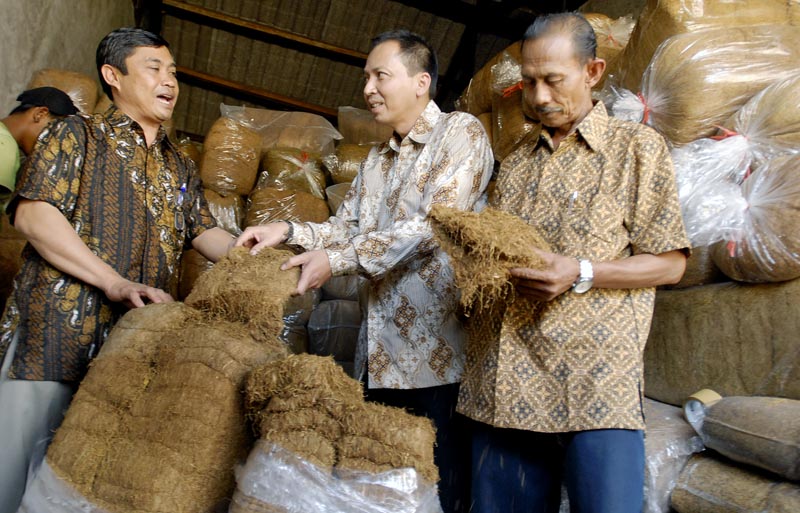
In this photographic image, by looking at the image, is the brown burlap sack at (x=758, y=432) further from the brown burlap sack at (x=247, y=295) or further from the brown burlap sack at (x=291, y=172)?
the brown burlap sack at (x=291, y=172)

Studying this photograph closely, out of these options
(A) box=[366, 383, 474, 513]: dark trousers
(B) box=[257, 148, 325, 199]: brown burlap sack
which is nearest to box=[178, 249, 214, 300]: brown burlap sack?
(B) box=[257, 148, 325, 199]: brown burlap sack

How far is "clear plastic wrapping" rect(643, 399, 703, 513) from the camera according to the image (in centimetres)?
181

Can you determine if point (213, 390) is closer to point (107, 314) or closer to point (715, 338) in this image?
point (107, 314)

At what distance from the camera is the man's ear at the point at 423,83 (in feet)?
6.97

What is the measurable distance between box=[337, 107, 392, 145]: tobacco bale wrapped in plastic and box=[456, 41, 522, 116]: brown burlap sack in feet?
4.59

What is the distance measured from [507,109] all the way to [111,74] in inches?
67.8

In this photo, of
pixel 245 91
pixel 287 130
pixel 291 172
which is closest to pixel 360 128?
pixel 287 130

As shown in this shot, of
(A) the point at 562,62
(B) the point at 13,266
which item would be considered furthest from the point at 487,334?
(B) the point at 13,266

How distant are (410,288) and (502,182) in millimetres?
395

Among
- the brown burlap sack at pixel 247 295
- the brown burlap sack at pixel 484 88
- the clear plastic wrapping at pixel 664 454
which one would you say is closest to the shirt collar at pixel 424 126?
the brown burlap sack at pixel 247 295

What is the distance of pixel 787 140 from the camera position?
198 cm

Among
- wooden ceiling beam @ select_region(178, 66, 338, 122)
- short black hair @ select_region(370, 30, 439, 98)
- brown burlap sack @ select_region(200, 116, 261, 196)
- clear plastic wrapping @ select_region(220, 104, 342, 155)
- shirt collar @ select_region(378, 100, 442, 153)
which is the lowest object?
shirt collar @ select_region(378, 100, 442, 153)

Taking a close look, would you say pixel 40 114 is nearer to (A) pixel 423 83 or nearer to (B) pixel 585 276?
(A) pixel 423 83

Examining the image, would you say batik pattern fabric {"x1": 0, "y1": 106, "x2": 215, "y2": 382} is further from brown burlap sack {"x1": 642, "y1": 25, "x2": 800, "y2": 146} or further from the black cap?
brown burlap sack {"x1": 642, "y1": 25, "x2": 800, "y2": 146}
